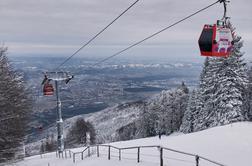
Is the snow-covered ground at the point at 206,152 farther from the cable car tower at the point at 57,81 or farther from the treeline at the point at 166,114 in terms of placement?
the treeline at the point at 166,114

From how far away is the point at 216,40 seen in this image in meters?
7.59

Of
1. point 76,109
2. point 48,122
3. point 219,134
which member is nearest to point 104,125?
point 48,122

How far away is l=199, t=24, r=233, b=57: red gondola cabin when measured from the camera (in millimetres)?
7613

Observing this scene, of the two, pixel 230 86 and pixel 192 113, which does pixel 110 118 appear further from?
pixel 230 86

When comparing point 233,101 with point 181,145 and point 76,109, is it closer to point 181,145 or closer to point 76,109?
point 181,145

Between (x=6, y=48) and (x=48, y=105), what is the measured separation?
6162 inches

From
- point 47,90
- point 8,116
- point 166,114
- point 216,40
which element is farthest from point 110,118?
point 216,40

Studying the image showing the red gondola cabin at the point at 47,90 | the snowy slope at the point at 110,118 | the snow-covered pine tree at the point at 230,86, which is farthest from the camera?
the snowy slope at the point at 110,118

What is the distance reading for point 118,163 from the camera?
1499 centimetres

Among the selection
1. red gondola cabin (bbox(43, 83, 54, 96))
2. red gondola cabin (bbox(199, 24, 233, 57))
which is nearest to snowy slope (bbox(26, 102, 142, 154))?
red gondola cabin (bbox(43, 83, 54, 96))

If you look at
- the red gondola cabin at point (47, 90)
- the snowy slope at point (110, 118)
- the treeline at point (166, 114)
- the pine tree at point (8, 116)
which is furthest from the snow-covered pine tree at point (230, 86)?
the snowy slope at point (110, 118)

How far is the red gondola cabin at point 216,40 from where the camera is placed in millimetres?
7613

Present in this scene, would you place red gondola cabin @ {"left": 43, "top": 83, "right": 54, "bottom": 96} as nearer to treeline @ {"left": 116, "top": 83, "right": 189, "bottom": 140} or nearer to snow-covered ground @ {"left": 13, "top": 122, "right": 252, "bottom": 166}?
snow-covered ground @ {"left": 13, "top": 122, "right": 252, "bottom": 166}

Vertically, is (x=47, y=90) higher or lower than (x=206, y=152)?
higher
